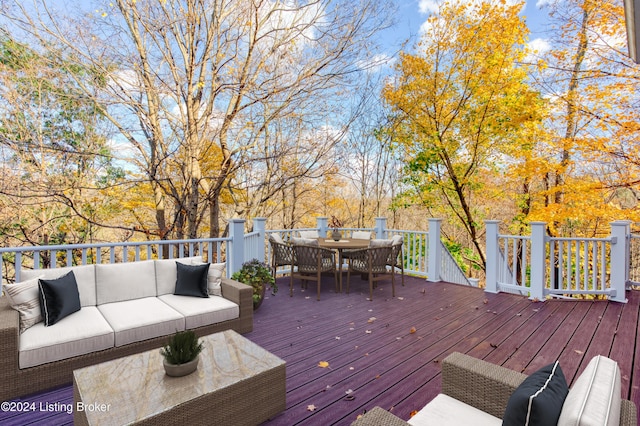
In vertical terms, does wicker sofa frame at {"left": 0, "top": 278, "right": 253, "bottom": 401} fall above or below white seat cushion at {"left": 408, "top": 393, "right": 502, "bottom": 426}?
below

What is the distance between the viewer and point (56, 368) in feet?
7.97

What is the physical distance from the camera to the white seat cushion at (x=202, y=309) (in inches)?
123

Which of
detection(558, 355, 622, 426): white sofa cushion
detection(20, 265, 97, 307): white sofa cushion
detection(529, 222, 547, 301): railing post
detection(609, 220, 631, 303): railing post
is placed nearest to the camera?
detection(558, 355, 622, 426): white sofa cushion

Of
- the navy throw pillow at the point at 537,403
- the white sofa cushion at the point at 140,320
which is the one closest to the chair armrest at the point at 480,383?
the navy throw pillow at the point at 537,403

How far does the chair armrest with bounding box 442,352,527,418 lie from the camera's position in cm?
150

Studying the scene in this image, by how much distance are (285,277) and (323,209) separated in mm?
5875

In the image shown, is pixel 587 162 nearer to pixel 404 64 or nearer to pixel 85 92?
pixel 404 64

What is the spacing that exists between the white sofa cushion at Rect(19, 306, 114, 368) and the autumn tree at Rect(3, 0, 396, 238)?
3412 millimetres

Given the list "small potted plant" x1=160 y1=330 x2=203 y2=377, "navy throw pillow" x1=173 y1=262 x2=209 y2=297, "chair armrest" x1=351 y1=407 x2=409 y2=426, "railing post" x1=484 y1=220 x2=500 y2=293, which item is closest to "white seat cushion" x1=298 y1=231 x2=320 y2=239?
"navy throw pillow" x1=173 y1=262 x2=209 y2=297

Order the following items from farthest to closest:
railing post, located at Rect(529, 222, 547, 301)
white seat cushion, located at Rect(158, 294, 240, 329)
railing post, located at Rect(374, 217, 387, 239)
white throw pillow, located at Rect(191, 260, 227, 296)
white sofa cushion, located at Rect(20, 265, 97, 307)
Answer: railing post, located at Rect(374, 217, 387, 239), railing post, located at Rect(529, 222, 547, 301), white throw pillow, located at Rect(191, 260, 227, 296), white seat cushion, located at Rect(158, 294, 240, 329), white sofa cushion, located at Rect(20, 265, 97, 307)

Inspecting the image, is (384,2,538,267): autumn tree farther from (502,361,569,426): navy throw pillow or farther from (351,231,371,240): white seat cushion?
(502,361,569,426): navy throw pillow

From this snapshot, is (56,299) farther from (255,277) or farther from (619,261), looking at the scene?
(619,261)

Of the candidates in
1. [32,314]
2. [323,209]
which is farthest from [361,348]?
[323,209]

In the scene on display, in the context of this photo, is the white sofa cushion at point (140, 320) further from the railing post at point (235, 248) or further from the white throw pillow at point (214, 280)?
the railing post at point (235, 248)
